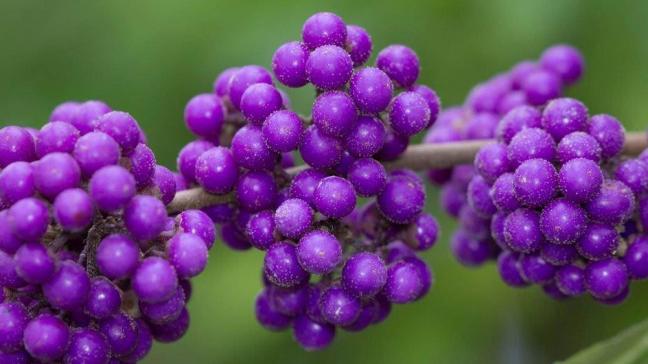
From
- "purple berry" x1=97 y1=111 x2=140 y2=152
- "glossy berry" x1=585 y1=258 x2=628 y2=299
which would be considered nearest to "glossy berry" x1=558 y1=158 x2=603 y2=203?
"glossy berry" x1=585 y1=258 x2=628 y2=299

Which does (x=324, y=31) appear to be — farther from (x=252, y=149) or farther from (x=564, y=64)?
(x=564, y=64)

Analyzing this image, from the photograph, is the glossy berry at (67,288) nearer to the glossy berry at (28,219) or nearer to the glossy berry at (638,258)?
the glossy berry at (28,219)

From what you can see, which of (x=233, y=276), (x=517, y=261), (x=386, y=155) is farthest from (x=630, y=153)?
(x=233, y=276)

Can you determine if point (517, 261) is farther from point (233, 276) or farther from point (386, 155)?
point (233, 276)

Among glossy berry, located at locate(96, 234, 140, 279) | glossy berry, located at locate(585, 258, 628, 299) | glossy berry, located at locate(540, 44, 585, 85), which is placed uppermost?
glossy berry, located at locate(540, 44, 585, 85)

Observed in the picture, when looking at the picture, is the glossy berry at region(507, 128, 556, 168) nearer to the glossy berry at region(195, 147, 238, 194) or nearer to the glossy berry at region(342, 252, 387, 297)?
the glossy berry at region(342, 252, 387, 297)

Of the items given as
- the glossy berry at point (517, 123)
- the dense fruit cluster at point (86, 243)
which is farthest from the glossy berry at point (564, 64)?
the dense fruit cluster at point (86, 243)

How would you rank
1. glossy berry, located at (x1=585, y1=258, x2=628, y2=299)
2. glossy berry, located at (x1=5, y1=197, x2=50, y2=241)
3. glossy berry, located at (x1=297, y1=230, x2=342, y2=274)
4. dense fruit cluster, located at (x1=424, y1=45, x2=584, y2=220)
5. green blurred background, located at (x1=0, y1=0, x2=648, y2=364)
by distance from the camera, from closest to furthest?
glossy berry, located at (x1=5, y1=197, x2=50, y2=241) → glossy berry, located at (x1=297, y1=230, x2=342, y2=274) → glossy berry, located at (x1=585, y1=258, x2=628, y2=299) → dense fruit cluster, located at (x1=424, y1=45, x2=584, y2=220) → green blurred background, located at (x1=0, y1=0, x2=648, y2=364)
